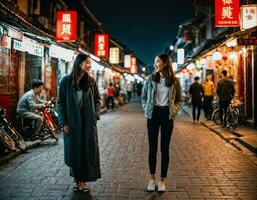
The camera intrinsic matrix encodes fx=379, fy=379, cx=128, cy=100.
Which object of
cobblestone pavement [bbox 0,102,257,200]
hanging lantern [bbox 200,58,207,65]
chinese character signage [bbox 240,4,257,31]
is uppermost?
chinese character signage [bbox 240,4,257,31]

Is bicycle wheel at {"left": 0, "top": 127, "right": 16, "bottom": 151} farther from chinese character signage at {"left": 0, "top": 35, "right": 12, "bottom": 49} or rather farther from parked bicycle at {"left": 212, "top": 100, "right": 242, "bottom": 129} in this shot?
parked bicycle at {"left": 212, "top": 100, "right": 242, "bottom": 129}

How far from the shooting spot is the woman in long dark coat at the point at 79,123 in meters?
6.25

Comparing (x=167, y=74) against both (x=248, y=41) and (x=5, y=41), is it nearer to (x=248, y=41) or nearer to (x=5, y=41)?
(x=5, y=41)

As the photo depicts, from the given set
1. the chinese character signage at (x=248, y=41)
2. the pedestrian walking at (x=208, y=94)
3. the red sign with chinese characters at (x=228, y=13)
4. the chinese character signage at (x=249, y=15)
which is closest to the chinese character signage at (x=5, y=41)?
the chinese character signage at (x=248, y=41)

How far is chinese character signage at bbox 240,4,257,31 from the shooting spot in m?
14.6

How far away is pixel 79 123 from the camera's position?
6246 mm

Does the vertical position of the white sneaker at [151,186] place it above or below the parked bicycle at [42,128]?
below

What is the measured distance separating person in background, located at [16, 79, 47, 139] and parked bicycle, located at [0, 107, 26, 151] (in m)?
1.49

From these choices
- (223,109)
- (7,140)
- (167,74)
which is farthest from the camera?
(223,109)

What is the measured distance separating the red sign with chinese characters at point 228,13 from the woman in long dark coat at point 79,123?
38.4 ft

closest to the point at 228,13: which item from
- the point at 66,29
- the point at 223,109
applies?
the point at 223,109

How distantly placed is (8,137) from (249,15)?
33.2ft

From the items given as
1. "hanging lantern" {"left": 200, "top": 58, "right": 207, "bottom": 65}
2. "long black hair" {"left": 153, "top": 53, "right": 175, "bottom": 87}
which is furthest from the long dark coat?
"hanging lantern" {"left": 200, "top": 58, "right": 207, "bottom": 65}

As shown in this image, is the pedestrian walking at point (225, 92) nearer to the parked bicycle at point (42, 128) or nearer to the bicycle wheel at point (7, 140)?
the parked bicycle at point (42, 128)
